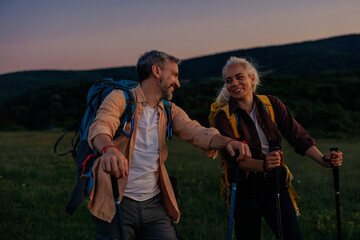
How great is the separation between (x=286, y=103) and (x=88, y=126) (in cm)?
4763

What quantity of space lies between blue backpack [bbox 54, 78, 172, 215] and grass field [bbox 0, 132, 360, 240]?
9.51 ft

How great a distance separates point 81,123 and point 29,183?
6.85 meters

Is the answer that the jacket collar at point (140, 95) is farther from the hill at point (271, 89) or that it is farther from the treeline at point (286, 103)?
the treeline at point (286, 103)

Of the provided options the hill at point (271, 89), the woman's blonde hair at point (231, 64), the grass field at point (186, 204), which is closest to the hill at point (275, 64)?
the hill at point (271, 89)

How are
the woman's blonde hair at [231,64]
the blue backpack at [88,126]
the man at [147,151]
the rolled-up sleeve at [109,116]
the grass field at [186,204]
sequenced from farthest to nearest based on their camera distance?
the grass field at [186,204] < the woman's blonde hair at [231,64] < the man at [147,151] < the blue backpack at [88,126] < the rolled-up sleeve at [109,116]

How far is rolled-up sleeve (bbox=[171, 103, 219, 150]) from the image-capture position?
10.9ft

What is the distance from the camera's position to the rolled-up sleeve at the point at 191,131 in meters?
3.33

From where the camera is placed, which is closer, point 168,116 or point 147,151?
point 147,151

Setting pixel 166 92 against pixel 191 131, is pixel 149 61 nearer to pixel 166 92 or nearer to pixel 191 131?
pixel 166 92

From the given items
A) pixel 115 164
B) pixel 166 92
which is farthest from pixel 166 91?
pixel 115 164

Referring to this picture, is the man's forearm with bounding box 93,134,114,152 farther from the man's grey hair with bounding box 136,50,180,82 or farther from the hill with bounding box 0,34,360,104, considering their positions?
the hill with bounding box 0,34,360,104

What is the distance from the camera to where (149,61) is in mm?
3473

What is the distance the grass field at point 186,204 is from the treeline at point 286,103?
11.0 metres

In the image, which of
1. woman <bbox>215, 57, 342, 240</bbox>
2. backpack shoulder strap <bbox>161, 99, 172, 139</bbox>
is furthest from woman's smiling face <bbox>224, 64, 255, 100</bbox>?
backpack shoulder strap <bbox>161, 99, 172, 139</bbox>
